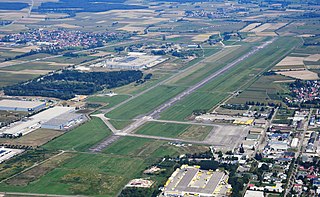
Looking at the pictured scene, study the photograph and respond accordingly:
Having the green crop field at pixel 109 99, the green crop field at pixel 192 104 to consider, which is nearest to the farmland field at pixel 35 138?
the green crop field at pixel 109 99

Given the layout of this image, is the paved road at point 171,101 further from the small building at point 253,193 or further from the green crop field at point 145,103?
the small building at point 253,193

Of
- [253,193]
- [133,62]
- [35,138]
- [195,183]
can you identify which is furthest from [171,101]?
[253,193]

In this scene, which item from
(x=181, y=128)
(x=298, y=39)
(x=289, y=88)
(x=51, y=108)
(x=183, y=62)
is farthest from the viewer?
(x=298, y=39)

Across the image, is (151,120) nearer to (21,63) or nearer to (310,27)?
(21,63)

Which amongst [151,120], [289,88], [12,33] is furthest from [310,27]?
[151,120]

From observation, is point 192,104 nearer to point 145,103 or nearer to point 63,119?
point 145,103

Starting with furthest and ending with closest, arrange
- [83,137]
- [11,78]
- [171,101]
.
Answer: [11,78]
[171,101]
[83,137]

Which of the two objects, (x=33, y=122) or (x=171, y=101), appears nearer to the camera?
(x=33, y=122)
